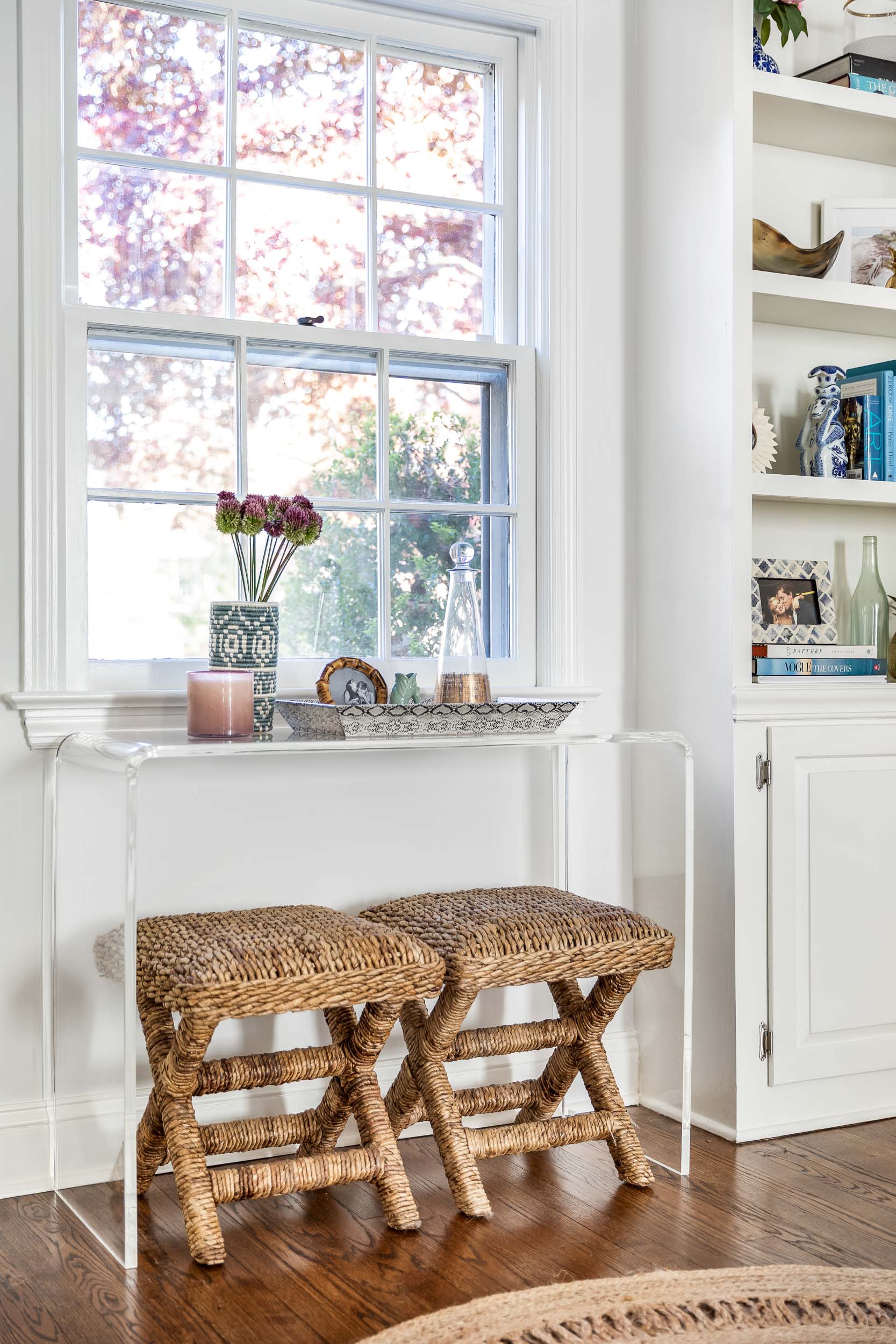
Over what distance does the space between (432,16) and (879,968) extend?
2162 millimetres

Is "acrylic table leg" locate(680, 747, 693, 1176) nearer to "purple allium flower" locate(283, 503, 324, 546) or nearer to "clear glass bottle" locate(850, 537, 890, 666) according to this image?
"clear glass bottle" locate(850, 537, 890, 666)

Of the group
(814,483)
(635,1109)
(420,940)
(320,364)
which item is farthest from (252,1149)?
(814,483)

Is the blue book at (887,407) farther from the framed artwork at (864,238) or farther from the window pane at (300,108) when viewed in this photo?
the window pane at (300,108)

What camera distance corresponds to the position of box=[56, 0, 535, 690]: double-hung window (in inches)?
95.3

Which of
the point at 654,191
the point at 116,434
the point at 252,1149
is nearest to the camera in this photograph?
the point at 252,1149

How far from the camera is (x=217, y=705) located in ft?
7.09

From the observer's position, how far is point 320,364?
260cm

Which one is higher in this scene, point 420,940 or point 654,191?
point 654,191

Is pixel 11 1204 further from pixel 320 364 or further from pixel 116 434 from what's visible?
pixel 320 364

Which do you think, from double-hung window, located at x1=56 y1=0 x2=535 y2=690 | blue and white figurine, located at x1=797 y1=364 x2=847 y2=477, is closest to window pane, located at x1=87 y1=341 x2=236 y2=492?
double-hung window, located at x1=56 y1=0 x2=535 y2=690

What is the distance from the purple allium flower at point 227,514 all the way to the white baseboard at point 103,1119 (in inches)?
38.9

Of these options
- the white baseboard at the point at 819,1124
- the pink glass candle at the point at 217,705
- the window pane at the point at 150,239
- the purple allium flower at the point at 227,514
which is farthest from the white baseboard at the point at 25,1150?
the window pane at the point at 150,239

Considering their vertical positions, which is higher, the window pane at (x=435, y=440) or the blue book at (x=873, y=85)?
the blue book at (x=873, y=85)

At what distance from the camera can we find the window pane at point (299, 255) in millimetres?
2545
